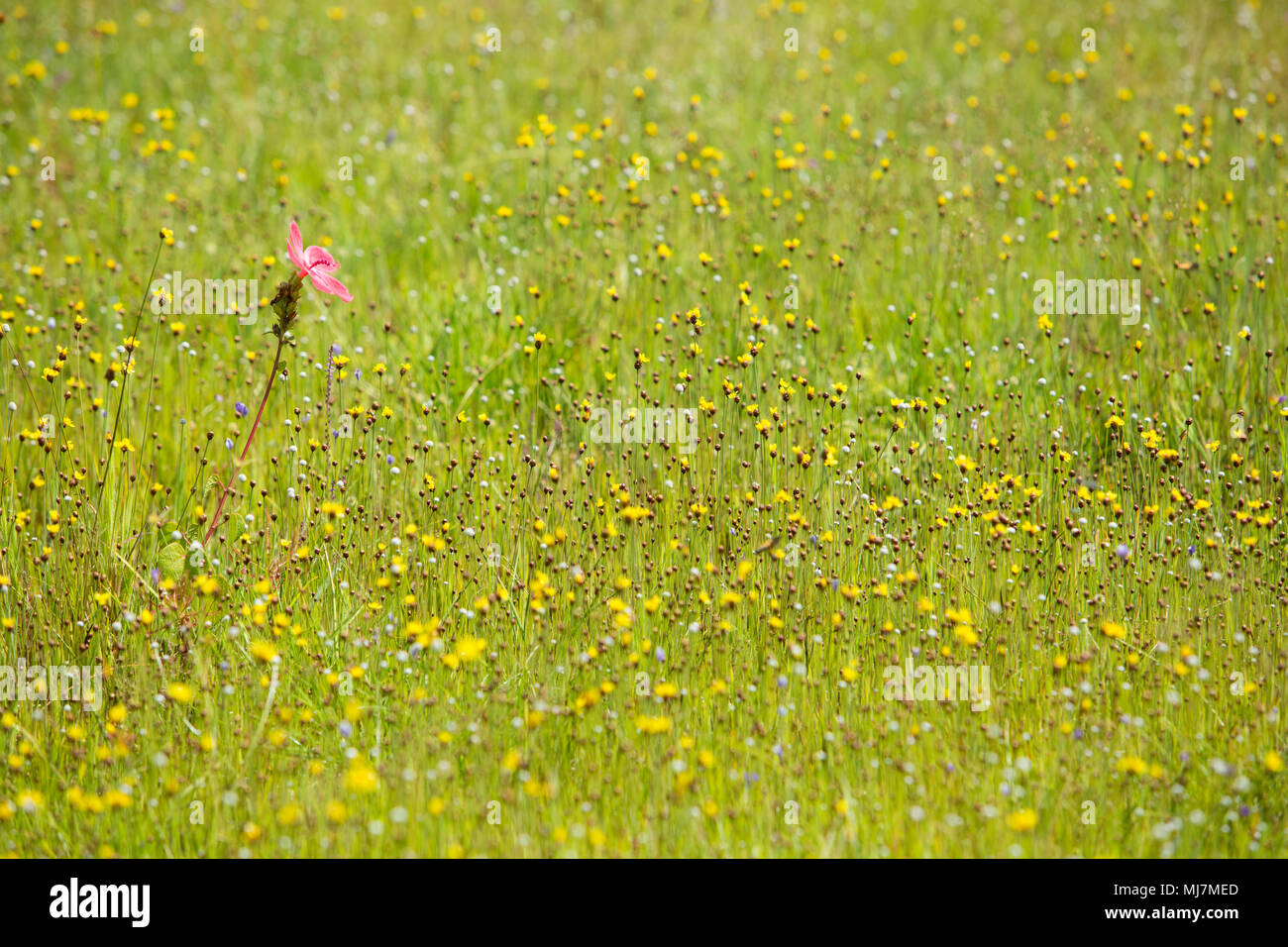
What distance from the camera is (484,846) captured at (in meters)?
3.14

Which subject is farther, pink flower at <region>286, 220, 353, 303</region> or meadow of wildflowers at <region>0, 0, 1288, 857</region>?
pink flower at <region>286, 220, 353, 303</region>

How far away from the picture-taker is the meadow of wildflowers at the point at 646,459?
3.40 meters

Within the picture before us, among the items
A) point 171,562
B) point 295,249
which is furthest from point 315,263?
point 171,562

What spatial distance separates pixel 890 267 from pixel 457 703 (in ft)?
13.6

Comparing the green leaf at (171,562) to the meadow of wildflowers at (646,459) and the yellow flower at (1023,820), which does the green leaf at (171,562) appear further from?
the yellow flower at (1023,820)

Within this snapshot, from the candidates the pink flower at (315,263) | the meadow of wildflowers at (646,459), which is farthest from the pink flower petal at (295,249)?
the meadow of wildflowers at (646,459)

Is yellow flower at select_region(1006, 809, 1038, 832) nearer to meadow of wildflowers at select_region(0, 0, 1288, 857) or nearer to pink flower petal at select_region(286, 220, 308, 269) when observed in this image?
meadow of wildflowers at select_region(0, 0, 1288, 857)

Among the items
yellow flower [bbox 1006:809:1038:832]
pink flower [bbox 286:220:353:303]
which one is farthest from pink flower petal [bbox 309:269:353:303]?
yellow flower [bbox 1006:809:1038:832]

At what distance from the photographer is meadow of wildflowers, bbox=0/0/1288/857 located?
340cm

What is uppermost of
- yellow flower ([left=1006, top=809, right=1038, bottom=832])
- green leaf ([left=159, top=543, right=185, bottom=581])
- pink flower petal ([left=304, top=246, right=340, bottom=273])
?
pink flower petal ([left=304, top=246, right=340, bottom=273])

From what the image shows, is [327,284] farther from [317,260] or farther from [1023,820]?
[1023,820]

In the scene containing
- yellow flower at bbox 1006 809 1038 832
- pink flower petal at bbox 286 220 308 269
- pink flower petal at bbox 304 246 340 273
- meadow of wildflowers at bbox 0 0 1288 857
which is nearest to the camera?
yellow flower at bbox 1006 809 1038 832

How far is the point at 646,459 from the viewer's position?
4906mm
